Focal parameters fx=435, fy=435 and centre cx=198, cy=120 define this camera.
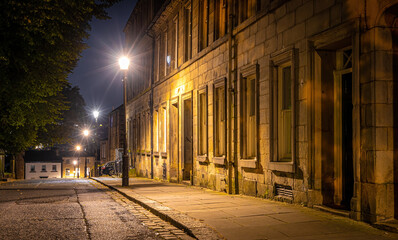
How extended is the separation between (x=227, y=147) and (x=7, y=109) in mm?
10131

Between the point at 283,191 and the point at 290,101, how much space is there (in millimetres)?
2188

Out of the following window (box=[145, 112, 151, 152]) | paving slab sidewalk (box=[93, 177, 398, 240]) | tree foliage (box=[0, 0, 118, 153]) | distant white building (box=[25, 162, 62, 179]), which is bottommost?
distant white building (box=[25, 162, 62, 179])

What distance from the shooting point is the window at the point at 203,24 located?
660 inches

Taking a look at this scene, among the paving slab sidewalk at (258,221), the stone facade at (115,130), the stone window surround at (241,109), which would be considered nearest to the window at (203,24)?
the stone window surround at (241,109)

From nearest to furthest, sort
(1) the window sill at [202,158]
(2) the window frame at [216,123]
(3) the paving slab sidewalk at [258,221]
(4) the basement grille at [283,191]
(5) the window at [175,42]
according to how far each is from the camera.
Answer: (3) the paving slab sidewalk at [258,221] → (4) the basement grille at [283,191] → (2) the window frame at [216,123] → (1) the window sill at [202,158] → (5) the window at [175,42]

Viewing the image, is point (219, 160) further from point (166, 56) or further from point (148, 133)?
point (148, 133)

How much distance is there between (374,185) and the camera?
717 centimetres

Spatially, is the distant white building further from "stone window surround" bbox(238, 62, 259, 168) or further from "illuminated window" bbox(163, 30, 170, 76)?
"stone window surround" bbox(238, 62, 259, 168)

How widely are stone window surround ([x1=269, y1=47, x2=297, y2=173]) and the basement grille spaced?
44 cm

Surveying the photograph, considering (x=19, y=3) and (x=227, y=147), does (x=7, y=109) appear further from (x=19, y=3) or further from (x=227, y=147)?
(x=227, y=147)

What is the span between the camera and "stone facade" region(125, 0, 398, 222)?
7.31 metres

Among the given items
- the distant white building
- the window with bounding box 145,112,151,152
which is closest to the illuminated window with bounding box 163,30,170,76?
the window with bounding box 145,112,151,152

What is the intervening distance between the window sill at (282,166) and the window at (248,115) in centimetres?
195

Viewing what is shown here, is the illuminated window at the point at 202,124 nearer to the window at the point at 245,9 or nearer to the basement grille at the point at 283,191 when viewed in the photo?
the window at the point at 245,9
